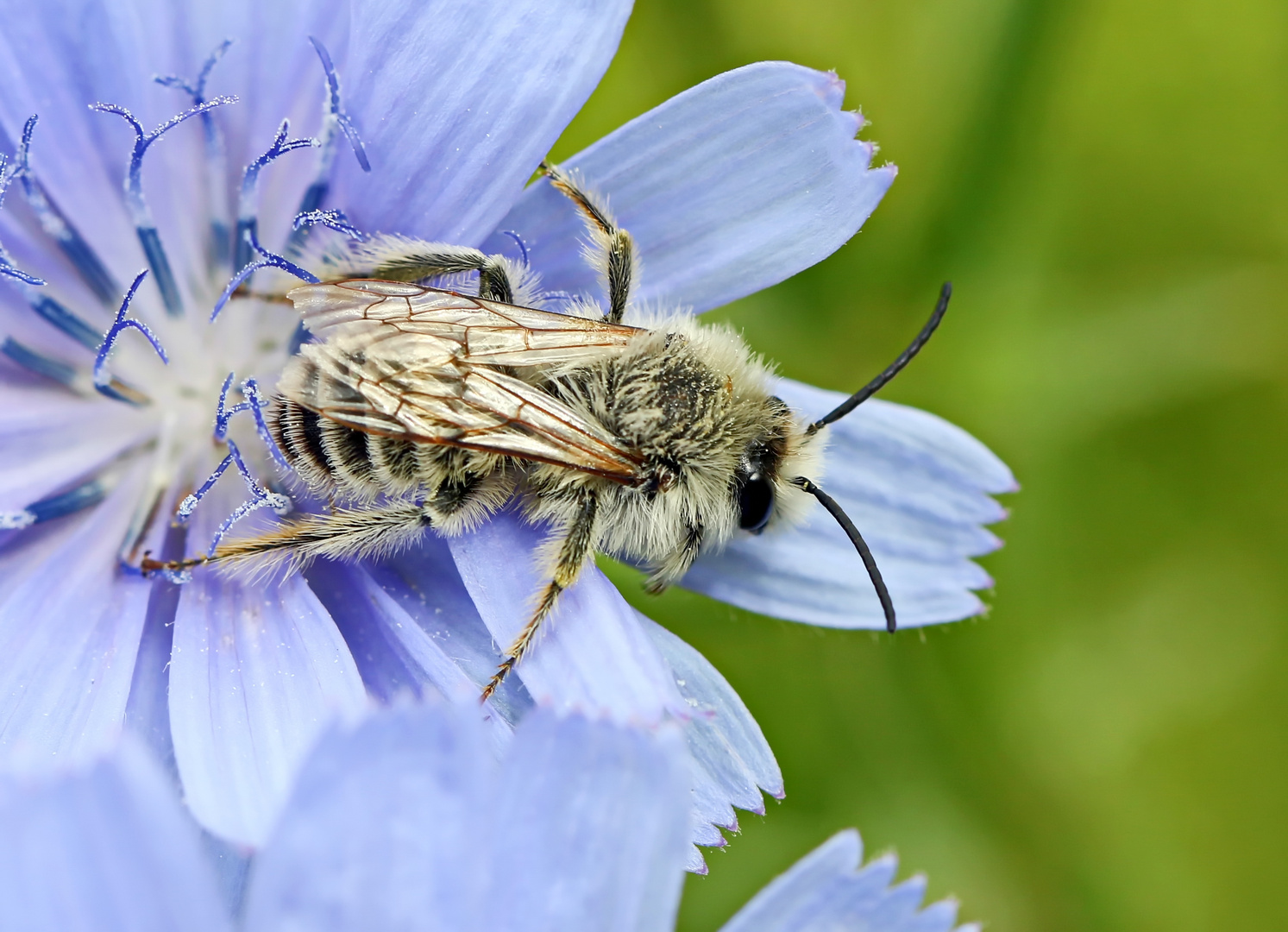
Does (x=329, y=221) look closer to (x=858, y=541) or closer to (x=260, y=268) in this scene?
(x=260, y=268)

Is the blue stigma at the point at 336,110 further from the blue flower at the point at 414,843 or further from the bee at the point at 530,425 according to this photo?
the blue flower at the point at 414,843

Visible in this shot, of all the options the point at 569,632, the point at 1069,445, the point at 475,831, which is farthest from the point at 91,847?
the point at 1069,445

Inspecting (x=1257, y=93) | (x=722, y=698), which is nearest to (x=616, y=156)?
(x=722, y=698)

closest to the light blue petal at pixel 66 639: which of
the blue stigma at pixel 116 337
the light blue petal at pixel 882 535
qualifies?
the blue stigma at pixel 116 337

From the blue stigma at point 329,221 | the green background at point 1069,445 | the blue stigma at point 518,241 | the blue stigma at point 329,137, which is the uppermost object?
the blue stigma at point 329,137

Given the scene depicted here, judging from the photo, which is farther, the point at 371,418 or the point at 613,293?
the point at 613,293

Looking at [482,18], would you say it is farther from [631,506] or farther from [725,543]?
[725,543]

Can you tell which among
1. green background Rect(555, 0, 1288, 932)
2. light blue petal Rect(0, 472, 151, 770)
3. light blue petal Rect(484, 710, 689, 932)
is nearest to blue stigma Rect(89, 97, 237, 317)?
light blue petal Rect(0, 472, 151, 770)
